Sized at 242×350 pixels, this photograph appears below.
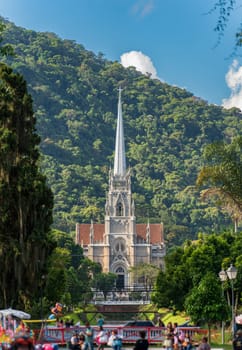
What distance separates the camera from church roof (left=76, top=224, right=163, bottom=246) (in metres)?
153

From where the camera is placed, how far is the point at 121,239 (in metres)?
152

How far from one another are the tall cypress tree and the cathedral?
107 metres

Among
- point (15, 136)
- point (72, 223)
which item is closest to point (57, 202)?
point (72, 223)

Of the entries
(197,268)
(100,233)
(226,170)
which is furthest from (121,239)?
(226,170)

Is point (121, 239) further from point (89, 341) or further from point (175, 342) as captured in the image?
point (175, 342)

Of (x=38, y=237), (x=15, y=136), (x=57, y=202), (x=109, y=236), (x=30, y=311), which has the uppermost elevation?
(x=57, y=202)

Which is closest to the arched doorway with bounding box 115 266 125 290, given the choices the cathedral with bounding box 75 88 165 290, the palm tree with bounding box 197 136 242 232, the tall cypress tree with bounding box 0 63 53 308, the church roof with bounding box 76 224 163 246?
the cathedral with bounding box 75 88 165 290

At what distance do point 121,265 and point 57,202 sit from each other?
2118 inches

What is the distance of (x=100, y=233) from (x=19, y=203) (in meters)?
117

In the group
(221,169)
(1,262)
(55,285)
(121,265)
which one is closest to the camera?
(1,262)

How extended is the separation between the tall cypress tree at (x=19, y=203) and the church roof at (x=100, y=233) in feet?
373

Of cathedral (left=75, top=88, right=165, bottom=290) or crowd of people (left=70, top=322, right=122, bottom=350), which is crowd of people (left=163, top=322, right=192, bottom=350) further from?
cathedral (left=75, top=88, right=165, bottom=290)

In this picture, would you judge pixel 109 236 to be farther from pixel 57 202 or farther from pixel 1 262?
pixel 1 262

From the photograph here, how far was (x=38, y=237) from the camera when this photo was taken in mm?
37500
